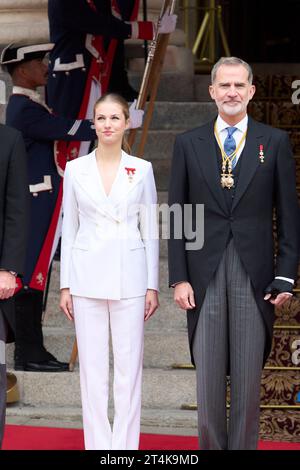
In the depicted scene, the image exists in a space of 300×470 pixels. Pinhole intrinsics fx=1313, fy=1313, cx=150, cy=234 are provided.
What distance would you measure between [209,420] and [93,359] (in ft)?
1.66

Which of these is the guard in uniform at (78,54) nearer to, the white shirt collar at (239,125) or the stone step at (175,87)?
the stone step at (175,87)

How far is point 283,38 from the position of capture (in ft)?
46.1

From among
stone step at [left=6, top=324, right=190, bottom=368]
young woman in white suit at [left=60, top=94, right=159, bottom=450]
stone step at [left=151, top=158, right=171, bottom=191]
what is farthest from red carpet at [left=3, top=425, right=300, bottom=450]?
stone step at [left=151, top=158, right=171, bottom=191]

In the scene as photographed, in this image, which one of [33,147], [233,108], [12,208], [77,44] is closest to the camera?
[233,108]

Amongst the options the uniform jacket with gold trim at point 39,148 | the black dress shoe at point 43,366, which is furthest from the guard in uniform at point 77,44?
the black dress shoe at point 43,366

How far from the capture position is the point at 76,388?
21.5ft

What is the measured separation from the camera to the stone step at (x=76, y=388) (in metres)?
6.50

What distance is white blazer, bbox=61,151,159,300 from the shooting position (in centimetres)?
490

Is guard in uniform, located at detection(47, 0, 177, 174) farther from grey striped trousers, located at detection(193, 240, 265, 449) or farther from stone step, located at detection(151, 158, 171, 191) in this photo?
grey striped trousers, located at detection(193, 240, 265, 449)

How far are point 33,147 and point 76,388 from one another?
4.14 ft

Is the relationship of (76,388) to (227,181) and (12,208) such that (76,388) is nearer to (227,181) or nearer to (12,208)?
(12,208)

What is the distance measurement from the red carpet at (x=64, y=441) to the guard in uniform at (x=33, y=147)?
1.90 feet

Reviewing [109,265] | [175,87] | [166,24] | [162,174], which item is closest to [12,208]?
[109,265]

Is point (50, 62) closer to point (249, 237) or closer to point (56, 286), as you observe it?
point (56, 286)
